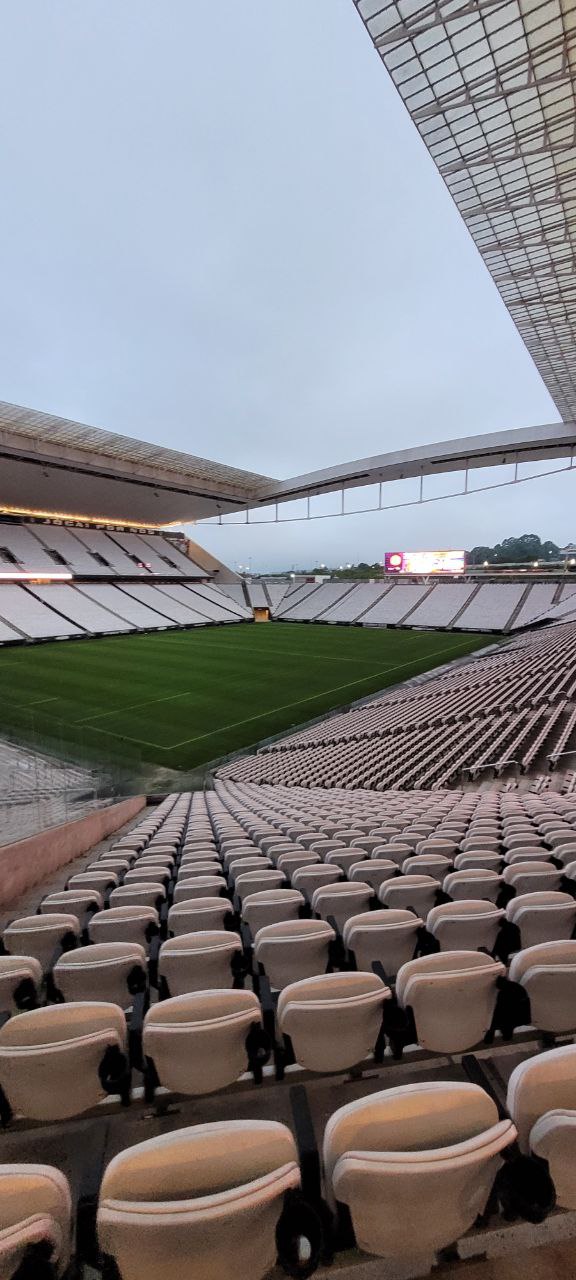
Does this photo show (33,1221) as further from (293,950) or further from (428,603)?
(428,603)

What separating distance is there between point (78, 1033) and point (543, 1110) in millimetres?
1568

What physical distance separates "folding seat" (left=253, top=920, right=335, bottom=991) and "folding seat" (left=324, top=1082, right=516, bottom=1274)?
133 cm

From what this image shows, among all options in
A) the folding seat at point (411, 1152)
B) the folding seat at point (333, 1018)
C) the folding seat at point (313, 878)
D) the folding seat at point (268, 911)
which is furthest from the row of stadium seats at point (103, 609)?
the folding seat at point (411, 1152)

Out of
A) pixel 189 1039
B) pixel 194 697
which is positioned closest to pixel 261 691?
pixel 194 697

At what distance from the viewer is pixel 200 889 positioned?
4305 mm

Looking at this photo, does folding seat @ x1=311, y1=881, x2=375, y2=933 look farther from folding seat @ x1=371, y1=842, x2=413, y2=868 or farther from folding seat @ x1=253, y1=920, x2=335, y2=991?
folding seat @ x1=371, y1=842, x2=413, y2=868

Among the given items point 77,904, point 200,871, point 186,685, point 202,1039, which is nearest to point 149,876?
point 200,871

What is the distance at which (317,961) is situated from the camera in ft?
9.26

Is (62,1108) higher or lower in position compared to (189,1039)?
lower

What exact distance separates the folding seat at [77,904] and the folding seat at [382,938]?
6.83 feet

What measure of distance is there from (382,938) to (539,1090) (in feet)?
4.58

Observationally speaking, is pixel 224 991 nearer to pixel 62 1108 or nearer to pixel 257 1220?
pixel 62 1108

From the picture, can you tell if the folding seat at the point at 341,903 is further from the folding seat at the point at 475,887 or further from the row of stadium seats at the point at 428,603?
the row of stadium seats at the point at 428,603

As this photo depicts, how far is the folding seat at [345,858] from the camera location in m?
5.07
